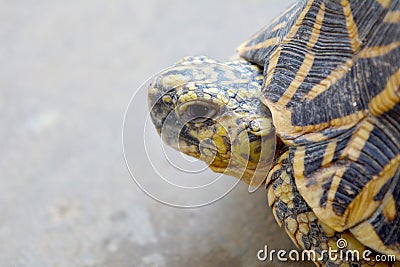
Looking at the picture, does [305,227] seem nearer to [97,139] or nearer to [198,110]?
[198,110]

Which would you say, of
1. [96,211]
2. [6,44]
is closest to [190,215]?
[96,211]

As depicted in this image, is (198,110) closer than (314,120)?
No

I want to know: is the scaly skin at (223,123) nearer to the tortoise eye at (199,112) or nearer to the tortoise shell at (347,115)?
the tortoise eye at (199,112)

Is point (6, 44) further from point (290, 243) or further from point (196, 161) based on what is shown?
point (290, 243)

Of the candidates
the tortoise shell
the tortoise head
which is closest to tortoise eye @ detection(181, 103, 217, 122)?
the tortoise head

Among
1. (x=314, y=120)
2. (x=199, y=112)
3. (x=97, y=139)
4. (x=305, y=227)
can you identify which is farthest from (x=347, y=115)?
(x=97, y=139)

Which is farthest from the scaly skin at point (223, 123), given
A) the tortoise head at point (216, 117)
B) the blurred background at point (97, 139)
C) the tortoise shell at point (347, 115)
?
the blurred background at point (97, 139)
